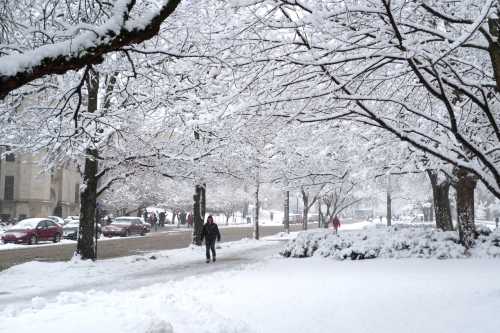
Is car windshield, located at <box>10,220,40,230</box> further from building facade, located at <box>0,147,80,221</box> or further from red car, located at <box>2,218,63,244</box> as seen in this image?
building facade, located at <box>0,147,80,221</box>

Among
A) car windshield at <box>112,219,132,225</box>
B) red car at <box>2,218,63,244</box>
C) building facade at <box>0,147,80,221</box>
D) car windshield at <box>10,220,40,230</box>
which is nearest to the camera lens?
red car at <box>2,218,63,244</box>

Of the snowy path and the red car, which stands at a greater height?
the red car

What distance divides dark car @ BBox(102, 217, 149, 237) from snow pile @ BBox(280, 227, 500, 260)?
22399 mm

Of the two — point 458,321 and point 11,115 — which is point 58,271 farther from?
point 458,321

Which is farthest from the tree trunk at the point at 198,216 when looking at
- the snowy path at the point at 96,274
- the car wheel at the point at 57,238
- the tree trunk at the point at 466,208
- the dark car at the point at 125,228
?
the dark car at the point at 125,228

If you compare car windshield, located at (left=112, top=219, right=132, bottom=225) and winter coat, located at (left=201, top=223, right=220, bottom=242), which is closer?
winter coat, located at (left=201, top=223, right=220, bottom=242)

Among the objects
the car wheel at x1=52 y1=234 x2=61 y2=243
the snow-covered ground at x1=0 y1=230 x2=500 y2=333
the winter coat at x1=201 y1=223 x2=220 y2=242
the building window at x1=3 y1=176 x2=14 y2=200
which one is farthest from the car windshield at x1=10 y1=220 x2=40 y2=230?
the building window at x1=3 y1=176 x2=14 y2=200

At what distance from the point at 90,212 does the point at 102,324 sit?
11.6 m

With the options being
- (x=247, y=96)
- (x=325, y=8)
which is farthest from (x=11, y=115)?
(x=325, y=8)

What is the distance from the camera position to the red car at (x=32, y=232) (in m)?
28.1

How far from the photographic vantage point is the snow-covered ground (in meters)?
6.49

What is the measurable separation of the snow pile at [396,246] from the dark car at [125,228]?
22399mm

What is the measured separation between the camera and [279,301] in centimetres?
835

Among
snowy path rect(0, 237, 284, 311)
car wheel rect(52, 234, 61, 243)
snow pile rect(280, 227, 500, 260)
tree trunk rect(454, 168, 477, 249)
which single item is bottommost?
snowy path rect(0, 237, 284, 311)
